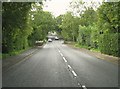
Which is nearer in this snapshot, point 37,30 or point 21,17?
point 21,17

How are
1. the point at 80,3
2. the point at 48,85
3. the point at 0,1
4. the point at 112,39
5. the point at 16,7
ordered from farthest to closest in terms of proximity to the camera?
the point at 80,3 < the point at 112,39 < the point at 16,7 < the point at 0,1 < the point at 48,85

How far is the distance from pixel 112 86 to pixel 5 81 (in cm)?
472

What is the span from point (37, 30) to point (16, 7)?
39.9 meters

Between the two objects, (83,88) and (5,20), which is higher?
(5,20)

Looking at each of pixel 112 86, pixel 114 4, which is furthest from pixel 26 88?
pixel 114 4

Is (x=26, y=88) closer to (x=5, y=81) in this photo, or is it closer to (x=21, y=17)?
(x=5, y=81)

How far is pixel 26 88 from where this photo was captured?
1056 centimetres

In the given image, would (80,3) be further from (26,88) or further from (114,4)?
(26,88)

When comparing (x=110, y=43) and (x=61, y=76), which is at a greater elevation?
(x=110, y=43)

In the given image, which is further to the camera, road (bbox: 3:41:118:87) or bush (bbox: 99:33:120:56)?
bush (bbox: 99:33:120:56)

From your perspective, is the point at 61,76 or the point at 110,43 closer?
the point at 61,76

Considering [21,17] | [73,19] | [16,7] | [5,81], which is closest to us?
[5,81]

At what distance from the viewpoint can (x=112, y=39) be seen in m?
28.9

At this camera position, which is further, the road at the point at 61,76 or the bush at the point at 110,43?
the bush at the point at 110,43
